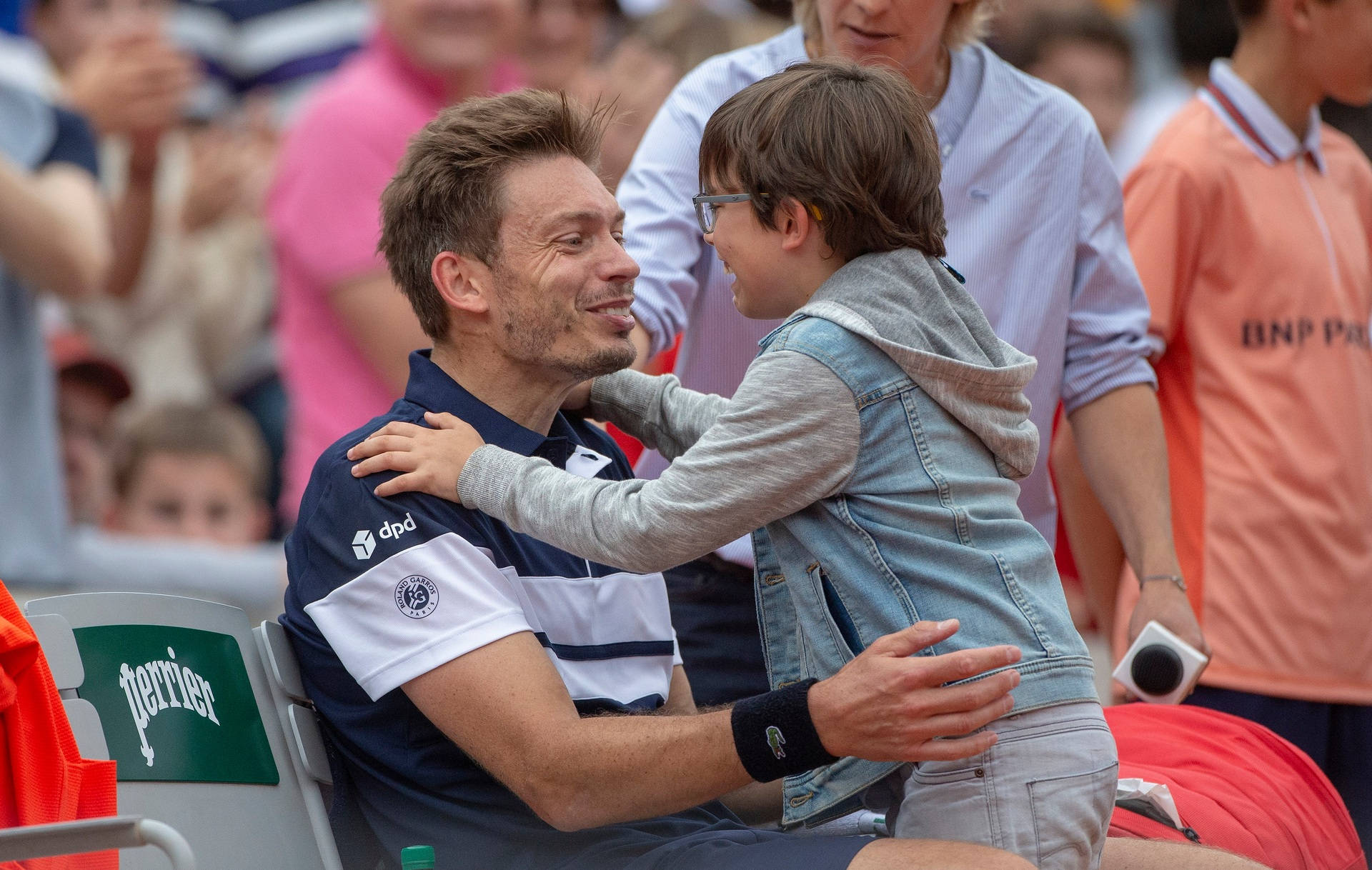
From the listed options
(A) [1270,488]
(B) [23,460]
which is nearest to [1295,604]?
(A) [1270,488]

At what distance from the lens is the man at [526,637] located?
2256mm

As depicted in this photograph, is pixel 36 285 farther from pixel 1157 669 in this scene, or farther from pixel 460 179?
pixel 1157 669

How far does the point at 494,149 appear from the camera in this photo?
273cm

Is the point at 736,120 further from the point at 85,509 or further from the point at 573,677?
the point at 85,509

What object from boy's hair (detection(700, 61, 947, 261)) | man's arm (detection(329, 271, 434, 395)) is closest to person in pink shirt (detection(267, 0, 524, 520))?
man's arm (detection(329, 271, 434, 395))

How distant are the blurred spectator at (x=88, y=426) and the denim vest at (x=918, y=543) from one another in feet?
13.7

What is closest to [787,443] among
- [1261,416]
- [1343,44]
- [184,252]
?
[1261,416]

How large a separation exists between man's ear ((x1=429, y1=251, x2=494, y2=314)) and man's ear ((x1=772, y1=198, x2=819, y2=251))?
1.76 feet

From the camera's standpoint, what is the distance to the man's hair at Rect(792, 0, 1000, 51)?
3.28m

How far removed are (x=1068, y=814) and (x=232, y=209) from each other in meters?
5.12

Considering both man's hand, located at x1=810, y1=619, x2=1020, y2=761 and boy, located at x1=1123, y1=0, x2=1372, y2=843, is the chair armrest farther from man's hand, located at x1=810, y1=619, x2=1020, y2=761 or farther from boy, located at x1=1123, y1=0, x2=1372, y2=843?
boy, located at x1=1123, y1=0, x2=1372, y2=843

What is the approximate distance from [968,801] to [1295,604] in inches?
67.4

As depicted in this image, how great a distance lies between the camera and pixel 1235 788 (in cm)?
311

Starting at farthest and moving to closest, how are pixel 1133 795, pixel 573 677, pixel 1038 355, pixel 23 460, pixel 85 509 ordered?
pixel 85 509 → pixel 23 460 → pixel 1038 355 → pixel 1133 795 → pixel 573 677
